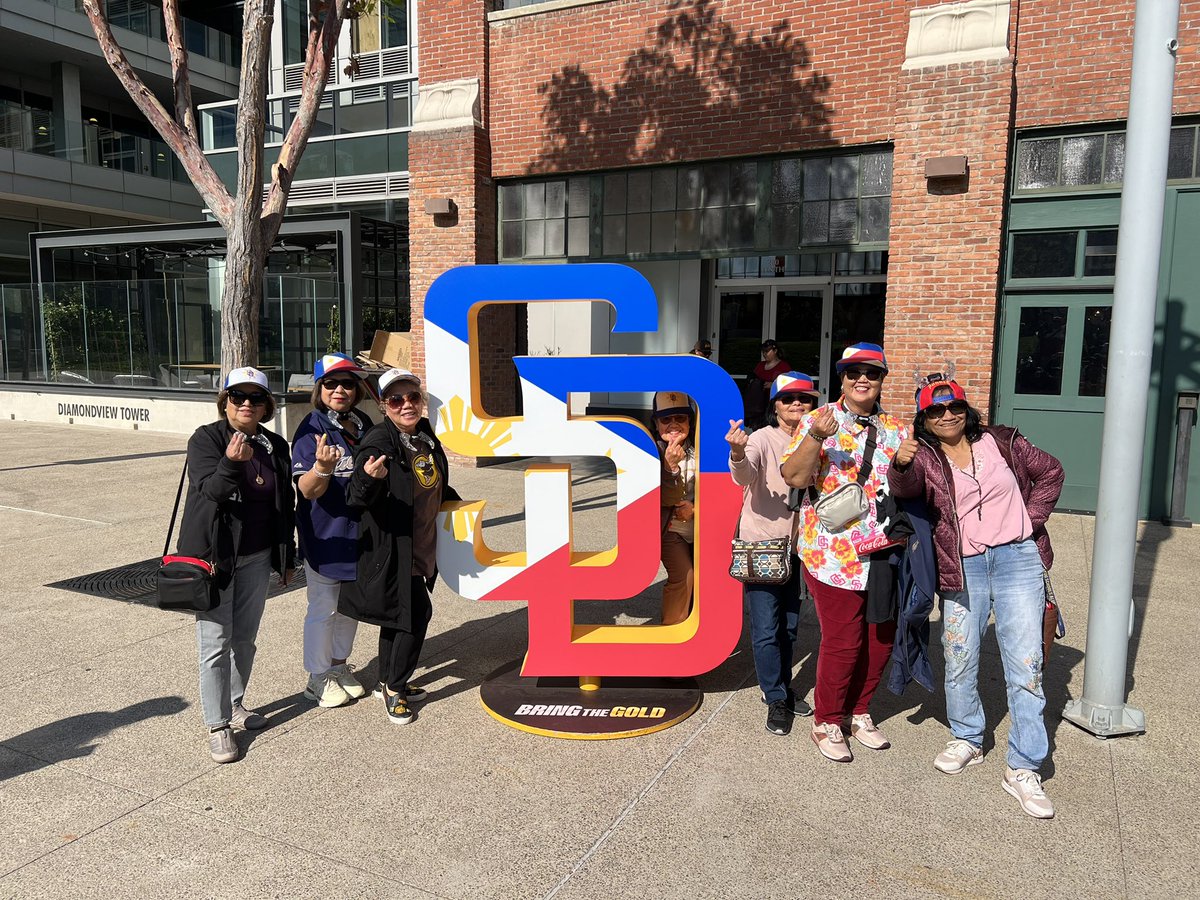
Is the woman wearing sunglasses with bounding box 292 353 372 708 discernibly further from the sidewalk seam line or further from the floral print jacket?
the floral print jacket

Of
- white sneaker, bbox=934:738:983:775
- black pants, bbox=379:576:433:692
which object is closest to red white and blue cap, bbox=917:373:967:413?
white sneaker, bbox=934:738:983:775

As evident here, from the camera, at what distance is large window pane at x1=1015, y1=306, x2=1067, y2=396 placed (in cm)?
910

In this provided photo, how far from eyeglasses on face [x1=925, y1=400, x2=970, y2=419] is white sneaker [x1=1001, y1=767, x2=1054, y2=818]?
1541mm

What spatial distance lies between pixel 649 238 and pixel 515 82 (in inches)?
109

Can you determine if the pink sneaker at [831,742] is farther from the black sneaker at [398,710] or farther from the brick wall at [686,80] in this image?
the brick wall at [686,80]

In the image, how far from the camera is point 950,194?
29.5ft

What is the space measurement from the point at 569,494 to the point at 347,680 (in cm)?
156

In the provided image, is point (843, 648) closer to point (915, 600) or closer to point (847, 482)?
point (915, 600)

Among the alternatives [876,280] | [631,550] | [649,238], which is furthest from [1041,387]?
[631,550]

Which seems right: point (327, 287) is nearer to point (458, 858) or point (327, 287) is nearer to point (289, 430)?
point (289, 430)

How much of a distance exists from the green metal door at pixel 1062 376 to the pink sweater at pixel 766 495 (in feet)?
20.0

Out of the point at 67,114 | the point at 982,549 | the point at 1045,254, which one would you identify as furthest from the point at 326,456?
the point at 67,114

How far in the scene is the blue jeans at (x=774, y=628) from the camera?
4273 mm

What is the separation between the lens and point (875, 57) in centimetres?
948
